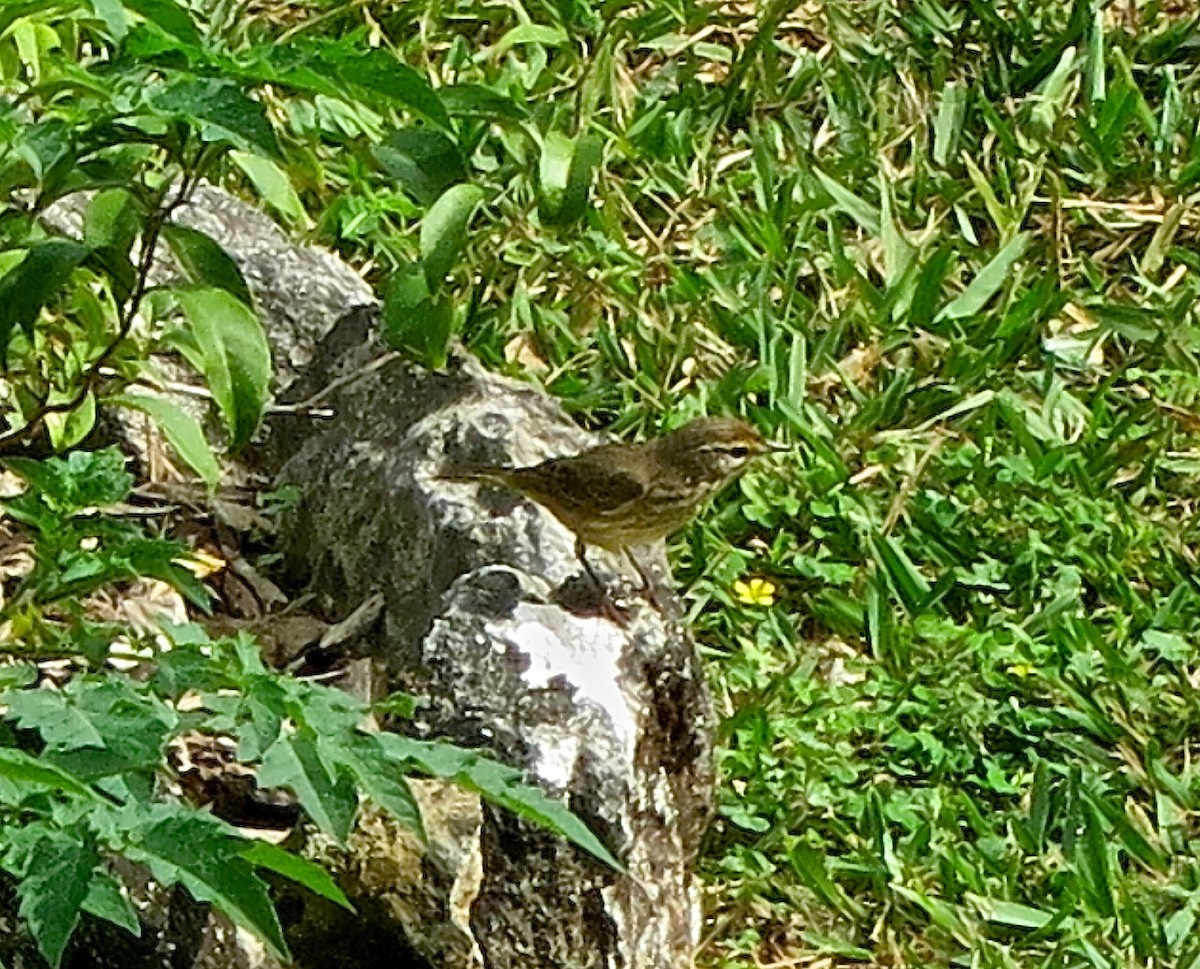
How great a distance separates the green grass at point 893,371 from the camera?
14.0ft

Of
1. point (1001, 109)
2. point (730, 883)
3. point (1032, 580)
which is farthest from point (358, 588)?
point (1001, 109)

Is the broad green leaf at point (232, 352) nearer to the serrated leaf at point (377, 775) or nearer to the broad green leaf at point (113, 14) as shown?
the broad green leaf at point (113, 14)

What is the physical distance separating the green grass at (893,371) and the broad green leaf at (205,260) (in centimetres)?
31

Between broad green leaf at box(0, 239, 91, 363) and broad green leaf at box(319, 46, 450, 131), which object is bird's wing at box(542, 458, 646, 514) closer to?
broad green leaf at box(0, 239, 91, 363)

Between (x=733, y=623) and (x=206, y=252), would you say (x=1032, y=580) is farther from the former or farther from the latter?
(x=206, y=252)

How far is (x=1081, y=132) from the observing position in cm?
627

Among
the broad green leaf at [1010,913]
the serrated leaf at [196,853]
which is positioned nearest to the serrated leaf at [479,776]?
the serrated leaf at [196,853]

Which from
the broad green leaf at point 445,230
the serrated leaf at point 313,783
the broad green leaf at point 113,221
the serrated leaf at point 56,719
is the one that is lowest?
the broad green leaf at point 445,230

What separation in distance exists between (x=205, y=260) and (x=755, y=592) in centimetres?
206

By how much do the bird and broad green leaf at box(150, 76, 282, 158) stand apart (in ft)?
5.73

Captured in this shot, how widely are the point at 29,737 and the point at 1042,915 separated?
6.06 feet

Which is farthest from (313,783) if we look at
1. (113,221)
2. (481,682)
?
(481,682)

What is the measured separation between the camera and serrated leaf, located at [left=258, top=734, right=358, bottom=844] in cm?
259

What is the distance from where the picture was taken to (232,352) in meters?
3.26
